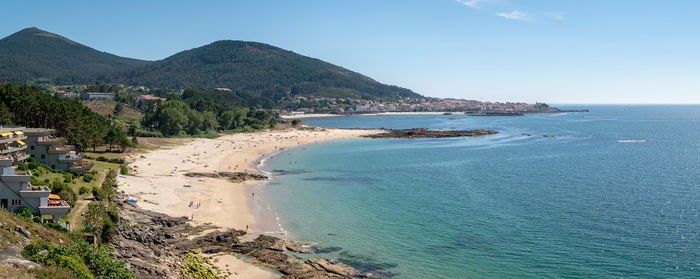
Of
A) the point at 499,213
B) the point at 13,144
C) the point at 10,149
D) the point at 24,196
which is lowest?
the point at 499,213

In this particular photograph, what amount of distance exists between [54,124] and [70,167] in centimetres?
1720

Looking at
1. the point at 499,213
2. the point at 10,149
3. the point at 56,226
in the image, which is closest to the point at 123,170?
the point at 10,149

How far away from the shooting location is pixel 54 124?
2163 inches

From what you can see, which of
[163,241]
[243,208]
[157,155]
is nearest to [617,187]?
[243,208]

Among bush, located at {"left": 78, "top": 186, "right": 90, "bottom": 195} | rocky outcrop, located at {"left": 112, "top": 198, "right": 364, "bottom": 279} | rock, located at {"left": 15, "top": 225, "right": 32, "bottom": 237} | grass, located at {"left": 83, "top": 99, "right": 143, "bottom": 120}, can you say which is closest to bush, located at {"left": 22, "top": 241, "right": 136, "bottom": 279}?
rock, located at {"left": 15, "top": 225, "right": 32, "bottom": 237}

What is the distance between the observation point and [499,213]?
41.8 m

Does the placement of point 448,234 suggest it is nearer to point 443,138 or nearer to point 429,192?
point 429,192

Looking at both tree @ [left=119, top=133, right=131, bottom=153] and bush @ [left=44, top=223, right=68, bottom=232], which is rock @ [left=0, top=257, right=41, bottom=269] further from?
tree @ [left=119, top=133, right=131, bottom=153]

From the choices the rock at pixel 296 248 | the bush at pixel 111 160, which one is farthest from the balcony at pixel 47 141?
the rock at pixel 296 248

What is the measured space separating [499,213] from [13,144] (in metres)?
41.5

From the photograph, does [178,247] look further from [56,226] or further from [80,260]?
[80,260]

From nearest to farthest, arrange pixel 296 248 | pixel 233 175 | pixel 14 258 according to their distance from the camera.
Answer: pixel 14 258, pixel 296 248, pixel 233 175

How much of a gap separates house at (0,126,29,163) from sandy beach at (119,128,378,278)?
819 cm

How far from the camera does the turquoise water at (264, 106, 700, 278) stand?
29.8 meters
